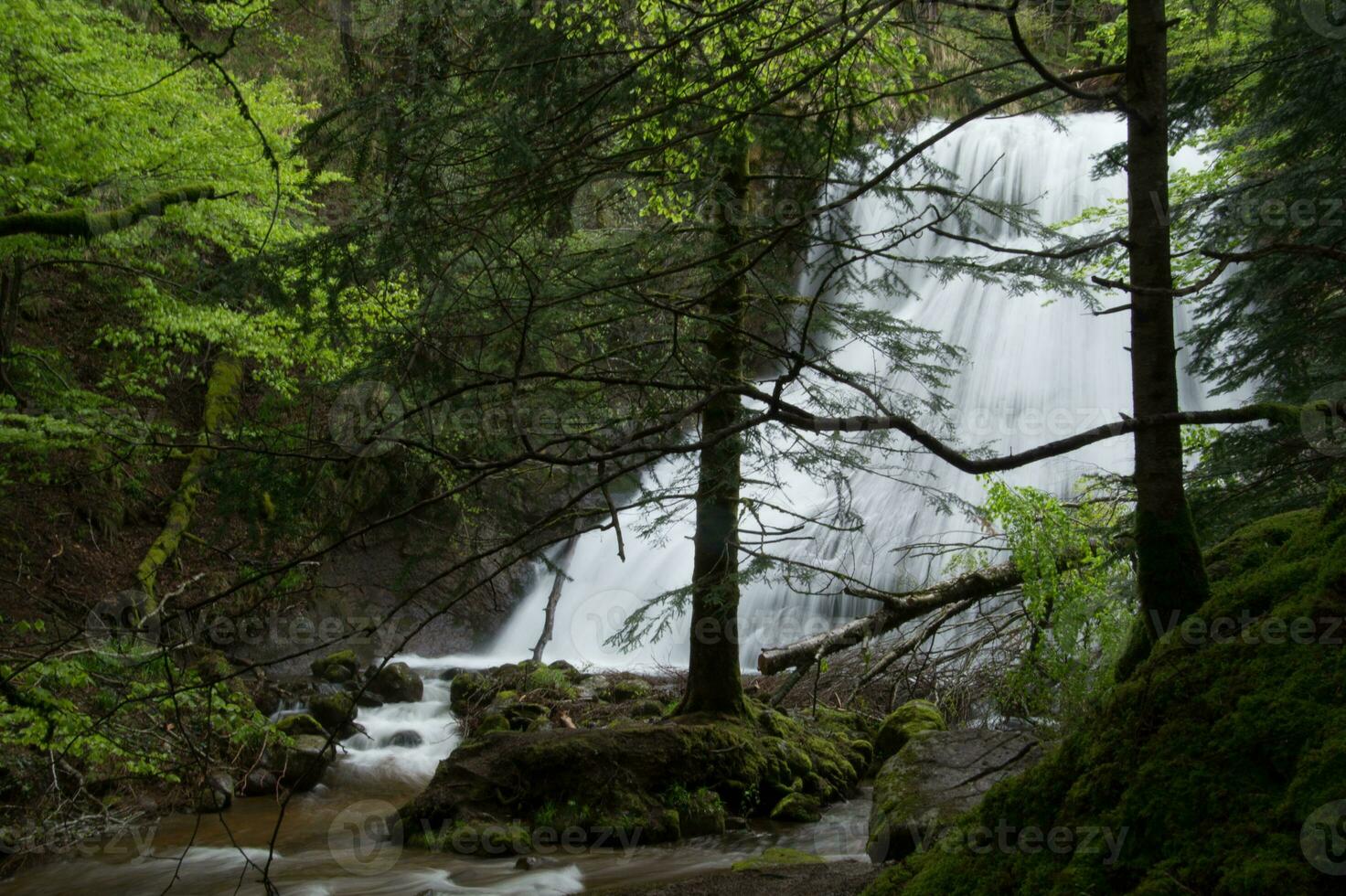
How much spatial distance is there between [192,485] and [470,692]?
4.30 metres

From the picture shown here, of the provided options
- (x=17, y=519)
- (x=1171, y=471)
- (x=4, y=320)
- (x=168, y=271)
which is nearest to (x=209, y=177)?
(x=168, y=271)

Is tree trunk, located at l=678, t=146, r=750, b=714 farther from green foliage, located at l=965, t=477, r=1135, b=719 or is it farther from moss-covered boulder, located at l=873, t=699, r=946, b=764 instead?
green foliage, located at l=965, t=477, r=1135, b=719

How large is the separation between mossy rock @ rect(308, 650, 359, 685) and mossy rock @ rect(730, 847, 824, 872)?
358 inches

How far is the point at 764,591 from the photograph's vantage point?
1438 cm

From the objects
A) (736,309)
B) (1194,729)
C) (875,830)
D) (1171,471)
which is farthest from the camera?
(736,309)

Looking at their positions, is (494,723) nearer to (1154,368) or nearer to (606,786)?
(606,786)

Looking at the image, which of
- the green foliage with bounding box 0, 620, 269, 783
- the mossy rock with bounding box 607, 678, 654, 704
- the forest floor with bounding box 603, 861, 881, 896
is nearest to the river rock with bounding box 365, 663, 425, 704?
the mossy rock with bounding box 607, 678, 654, 704

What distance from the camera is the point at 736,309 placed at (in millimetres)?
7816

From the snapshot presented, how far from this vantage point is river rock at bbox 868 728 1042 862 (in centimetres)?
428

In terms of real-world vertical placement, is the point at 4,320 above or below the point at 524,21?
above

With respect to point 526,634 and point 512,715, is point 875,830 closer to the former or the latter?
point 512,715

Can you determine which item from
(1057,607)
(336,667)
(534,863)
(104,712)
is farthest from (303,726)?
(1057,607)

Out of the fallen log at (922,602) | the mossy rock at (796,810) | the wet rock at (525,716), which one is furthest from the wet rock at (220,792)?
the fallen log at (922,602)

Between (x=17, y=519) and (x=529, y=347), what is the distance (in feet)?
36.3
